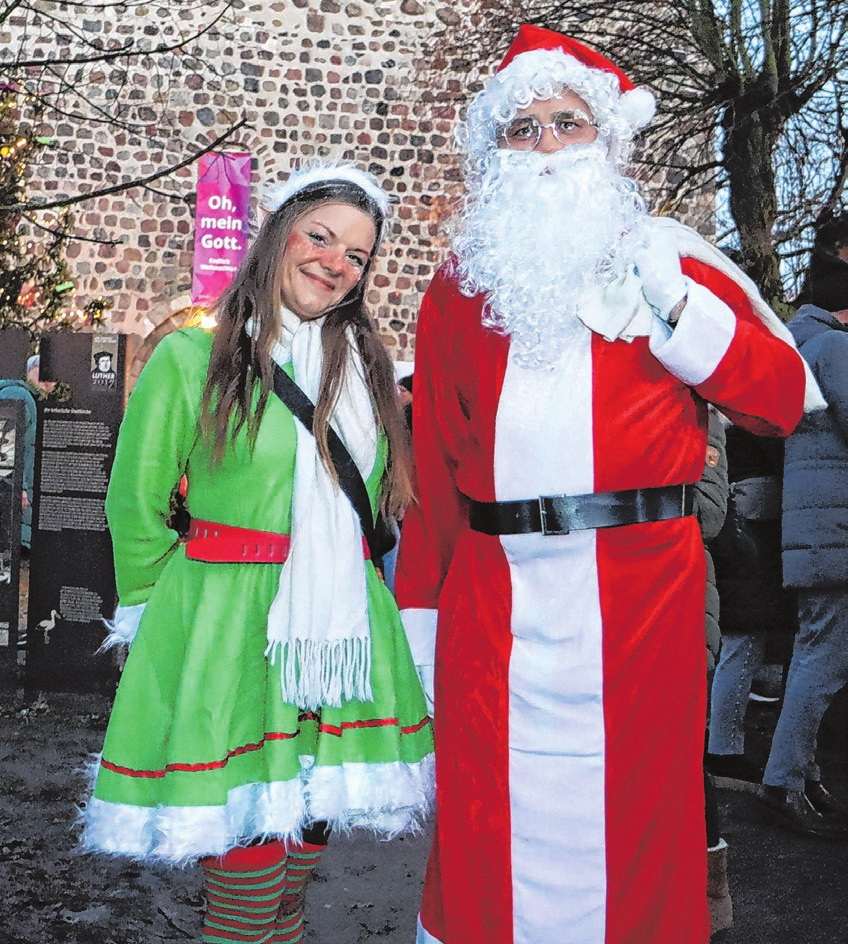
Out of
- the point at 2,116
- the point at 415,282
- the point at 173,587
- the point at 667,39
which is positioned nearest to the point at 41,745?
the point at 173,587

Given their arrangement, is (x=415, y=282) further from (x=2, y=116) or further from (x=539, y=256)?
(x=539, y=256)

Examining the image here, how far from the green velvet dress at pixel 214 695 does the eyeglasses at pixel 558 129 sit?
2.36 feet

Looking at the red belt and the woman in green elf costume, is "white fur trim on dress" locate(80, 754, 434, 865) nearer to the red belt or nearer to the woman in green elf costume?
the woman in green elf costume

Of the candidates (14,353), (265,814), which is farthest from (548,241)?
(14,353)

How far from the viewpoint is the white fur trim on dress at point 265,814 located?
71.9 inches

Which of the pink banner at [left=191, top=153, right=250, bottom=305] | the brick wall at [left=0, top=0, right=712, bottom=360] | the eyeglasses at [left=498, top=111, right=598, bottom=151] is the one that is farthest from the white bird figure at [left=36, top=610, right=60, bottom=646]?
the brick wall at [left=0, top=0, right=712, bottom=360]

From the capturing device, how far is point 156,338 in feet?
41.5

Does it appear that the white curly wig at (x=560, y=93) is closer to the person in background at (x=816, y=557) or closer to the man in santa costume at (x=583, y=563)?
the man in santa costume at (x=583, y=563)

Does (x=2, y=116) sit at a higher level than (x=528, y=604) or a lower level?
higher

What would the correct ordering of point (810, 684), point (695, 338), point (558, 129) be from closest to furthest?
point (695, 338)
point (558, 129)
point (810, 684)

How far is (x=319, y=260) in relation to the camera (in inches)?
86.3

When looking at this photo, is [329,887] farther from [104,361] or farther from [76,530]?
[104,361]

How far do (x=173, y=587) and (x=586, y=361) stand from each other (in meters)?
0.90

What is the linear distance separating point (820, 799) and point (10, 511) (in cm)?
419
